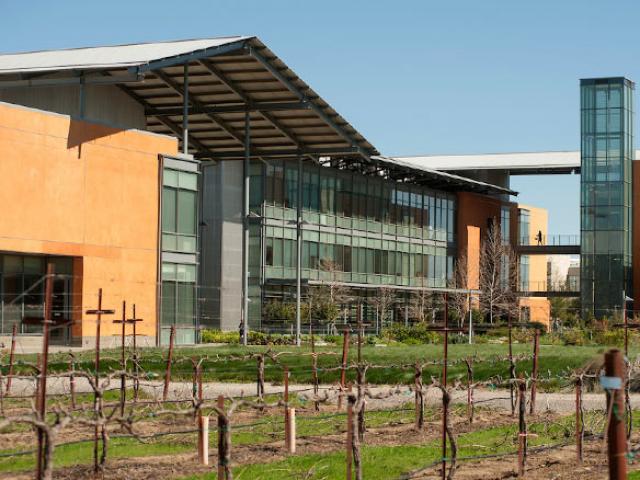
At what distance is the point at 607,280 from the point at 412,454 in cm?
6459

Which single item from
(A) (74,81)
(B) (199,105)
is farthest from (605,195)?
(A) (74,81)

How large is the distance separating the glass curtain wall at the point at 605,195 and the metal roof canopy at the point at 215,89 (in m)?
26.4

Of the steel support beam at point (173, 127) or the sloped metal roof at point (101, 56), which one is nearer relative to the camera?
the sloped metal roof at point (101, 56)

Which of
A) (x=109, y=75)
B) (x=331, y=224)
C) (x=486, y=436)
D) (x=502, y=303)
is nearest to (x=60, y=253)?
(x=109, y=75)

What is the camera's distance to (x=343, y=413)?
22312 mm

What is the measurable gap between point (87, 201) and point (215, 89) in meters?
9.53

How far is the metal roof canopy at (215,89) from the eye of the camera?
145ft

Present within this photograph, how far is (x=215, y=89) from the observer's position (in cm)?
5172

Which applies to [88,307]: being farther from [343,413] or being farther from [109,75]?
[343,413]

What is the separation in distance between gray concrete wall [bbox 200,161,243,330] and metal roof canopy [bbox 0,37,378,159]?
7.13m

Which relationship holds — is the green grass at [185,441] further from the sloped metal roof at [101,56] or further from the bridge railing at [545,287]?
the bridge railing at [545,287]

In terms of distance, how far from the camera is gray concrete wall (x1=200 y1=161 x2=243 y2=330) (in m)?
65.5

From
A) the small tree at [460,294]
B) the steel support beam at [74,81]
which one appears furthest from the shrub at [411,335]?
the steel support beam at [74,81]

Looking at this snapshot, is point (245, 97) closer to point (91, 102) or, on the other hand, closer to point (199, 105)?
point (199, 105)
